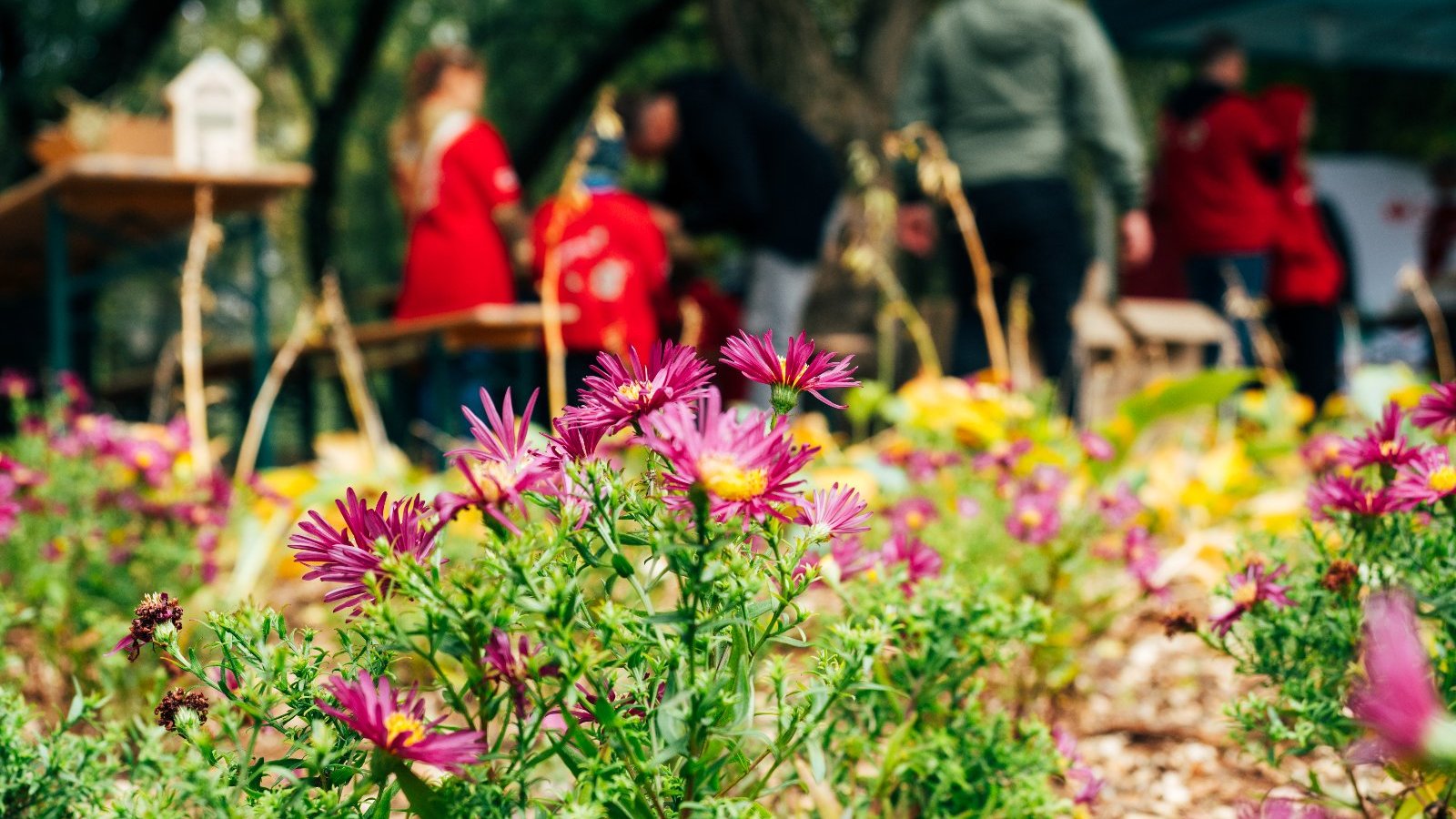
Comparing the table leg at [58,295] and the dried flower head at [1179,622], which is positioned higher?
the dried flower head at [1179,622]

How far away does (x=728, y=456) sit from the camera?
66 cm

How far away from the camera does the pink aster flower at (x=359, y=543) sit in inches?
28.0

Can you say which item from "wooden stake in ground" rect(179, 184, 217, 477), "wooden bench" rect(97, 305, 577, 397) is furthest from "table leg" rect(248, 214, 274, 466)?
"wooden stake in ground" rect(179, 184, 217, 477)

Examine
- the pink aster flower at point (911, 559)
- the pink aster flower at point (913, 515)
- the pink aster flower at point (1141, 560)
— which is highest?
the pink aster flower at point (911, 559)

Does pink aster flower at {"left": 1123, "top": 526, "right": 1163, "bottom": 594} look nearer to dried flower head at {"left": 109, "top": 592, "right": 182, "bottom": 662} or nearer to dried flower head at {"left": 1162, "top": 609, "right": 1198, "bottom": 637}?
→ dried flower head at {"left": 1162, "top": 609, "right": 1198, "bottom": 637}

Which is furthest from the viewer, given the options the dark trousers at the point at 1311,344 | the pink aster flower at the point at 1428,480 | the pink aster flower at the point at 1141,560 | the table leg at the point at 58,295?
the dark trousers at the point at 1311,344

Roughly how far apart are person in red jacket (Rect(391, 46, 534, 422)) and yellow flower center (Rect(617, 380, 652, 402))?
3.37m

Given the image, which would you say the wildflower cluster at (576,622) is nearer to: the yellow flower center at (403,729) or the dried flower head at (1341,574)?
the yellow flower center at (403,729)

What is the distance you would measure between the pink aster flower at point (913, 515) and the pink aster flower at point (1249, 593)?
737 mm

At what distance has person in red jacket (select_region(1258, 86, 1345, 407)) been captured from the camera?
16.2ft

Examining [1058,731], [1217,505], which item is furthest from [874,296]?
[1058,731]

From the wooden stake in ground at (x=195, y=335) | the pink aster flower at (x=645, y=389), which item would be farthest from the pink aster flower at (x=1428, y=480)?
the wooden stake in ground at (x=195, y=335)

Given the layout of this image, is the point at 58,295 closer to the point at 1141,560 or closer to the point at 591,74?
the point at 1141,560

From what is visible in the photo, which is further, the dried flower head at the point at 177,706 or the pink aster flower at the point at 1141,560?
the pink aster flower at the point at 1141,560
